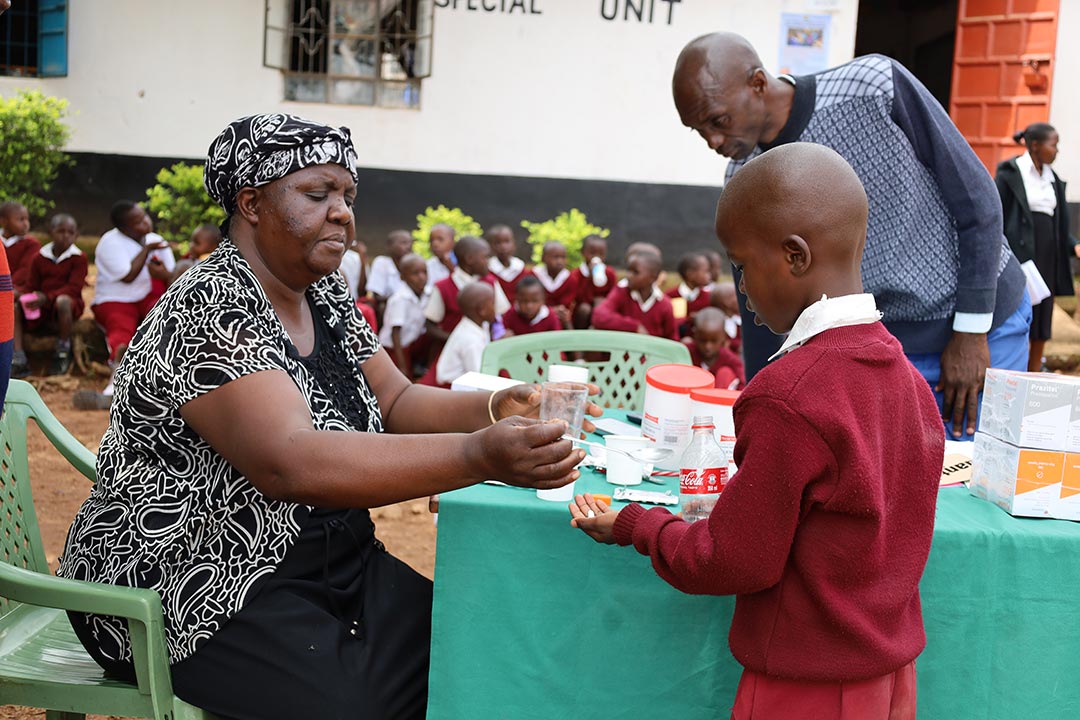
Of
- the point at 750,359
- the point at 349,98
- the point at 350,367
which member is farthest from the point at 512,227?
the point at 350,367

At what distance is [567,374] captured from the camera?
8.65 ft

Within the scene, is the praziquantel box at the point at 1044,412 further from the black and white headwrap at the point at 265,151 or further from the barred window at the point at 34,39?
the barred window at the point at 34,39

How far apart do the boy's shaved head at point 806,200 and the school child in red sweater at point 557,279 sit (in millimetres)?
6449

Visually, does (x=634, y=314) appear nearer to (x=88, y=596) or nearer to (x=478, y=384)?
(x=478, y=384)

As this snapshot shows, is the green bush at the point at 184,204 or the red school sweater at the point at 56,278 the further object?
the green bush at the point at 184,204

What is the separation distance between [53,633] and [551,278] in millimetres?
6339

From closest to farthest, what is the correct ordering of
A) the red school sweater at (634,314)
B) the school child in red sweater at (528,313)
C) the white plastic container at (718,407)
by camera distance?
the white plastic container at (718,407) → the school child in red sweater at (528,313) → the red school sweater at (634,314)

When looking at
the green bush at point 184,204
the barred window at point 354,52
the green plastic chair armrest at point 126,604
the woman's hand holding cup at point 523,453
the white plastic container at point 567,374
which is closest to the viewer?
the woman's hand holding cup at point 523,453

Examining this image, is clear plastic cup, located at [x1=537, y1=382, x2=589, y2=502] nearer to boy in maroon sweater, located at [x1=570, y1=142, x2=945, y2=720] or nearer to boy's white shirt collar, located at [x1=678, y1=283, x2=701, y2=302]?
boy in maroon sweater, located at [x1=570, y1=142, x2=945, y2=720]

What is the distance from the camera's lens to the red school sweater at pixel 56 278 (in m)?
8.34

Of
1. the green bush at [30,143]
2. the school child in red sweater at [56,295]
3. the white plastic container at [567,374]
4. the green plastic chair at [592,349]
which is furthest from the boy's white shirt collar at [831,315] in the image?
the green bush at [30,143]

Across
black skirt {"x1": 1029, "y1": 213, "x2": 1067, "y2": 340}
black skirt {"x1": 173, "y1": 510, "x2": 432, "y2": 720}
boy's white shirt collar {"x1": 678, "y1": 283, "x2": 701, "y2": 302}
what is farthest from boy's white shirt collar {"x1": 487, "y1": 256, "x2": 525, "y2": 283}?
black skirt {"x1": 173, "y1": 510, "x2": 432, "y2": 720}

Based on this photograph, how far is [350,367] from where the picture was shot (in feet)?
8.51

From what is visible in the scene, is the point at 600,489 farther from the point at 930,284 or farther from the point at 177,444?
the point at 930,284
